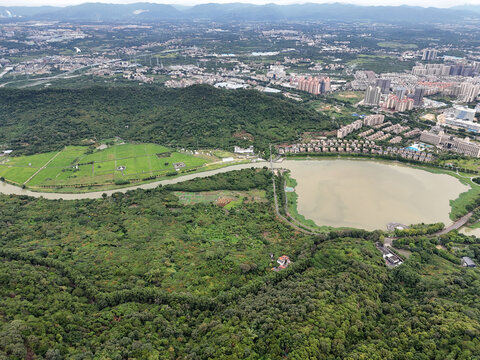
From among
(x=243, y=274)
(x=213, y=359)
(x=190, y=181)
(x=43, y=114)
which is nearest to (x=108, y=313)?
(x=213, y=359)

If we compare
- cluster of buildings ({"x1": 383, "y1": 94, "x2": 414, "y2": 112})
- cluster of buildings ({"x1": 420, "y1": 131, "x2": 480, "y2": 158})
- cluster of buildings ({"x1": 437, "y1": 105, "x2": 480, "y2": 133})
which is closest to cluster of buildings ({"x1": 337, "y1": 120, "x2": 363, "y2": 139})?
cluster of buildings ({"x1": 420, "y1": 131, "x2": 480, "y2": 158})

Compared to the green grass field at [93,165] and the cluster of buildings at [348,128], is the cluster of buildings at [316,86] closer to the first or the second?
the cluster of buildings at [348,128]

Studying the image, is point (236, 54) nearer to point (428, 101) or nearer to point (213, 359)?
point (428, 101)

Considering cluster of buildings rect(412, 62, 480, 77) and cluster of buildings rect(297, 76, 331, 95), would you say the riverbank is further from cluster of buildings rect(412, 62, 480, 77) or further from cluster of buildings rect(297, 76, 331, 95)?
cluster of buildings rect(412, 62, 480, 77)

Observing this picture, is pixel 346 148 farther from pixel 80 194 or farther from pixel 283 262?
pixel 80 194

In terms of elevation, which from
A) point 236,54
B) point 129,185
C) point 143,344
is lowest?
point 129,185

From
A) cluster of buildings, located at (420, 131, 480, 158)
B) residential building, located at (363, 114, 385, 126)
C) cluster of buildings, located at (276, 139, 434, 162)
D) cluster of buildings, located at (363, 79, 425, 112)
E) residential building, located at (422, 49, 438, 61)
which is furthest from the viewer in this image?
residential building, located at (422, 49, 438, 61)
